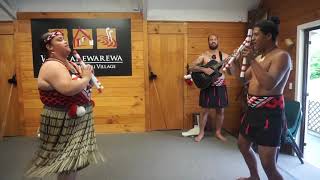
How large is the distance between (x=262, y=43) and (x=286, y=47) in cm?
171

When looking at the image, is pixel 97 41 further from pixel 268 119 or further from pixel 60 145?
pixel 268 119

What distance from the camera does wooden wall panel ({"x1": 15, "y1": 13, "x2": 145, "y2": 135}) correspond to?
4.02 m

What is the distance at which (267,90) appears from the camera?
6.21 feet

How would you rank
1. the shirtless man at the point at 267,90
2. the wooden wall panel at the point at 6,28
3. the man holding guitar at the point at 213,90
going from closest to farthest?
1. the shirtless man at the point at 267,90
2. the man holding guitar at the point at 213,90
3. the wooden wall panel at the point at 6,28

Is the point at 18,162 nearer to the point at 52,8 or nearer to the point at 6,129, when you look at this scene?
the point at 6,129

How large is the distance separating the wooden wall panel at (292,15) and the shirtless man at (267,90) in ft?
4.56

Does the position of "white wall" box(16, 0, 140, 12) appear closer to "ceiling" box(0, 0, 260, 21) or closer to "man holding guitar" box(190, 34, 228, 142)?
"ceiling" box(0, 0, 260, 21)

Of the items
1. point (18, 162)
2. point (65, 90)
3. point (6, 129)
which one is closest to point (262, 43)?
point (65, 90)

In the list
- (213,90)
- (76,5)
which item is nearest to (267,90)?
(213,90)

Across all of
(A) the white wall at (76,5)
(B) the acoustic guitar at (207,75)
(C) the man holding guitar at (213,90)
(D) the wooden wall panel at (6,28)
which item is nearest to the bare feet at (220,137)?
(C) the man holding guitar at (213,90)

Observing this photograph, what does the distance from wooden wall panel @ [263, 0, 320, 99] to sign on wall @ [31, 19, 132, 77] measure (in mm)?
2174

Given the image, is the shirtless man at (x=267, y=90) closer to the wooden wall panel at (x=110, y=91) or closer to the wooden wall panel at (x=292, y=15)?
the wooden wall panel at (x=292, y=15)

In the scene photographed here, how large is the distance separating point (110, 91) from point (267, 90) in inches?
111

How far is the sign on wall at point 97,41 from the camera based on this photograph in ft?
13.2
